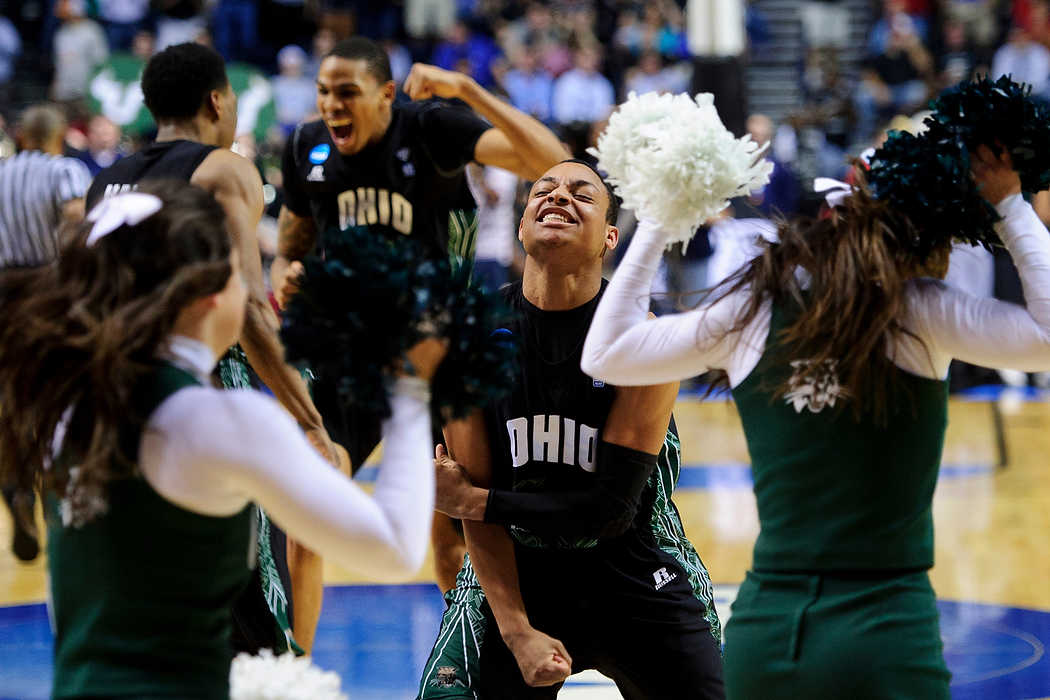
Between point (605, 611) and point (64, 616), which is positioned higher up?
point (64, 616)

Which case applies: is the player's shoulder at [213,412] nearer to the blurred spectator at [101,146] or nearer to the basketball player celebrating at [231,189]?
the basketball player celebrating at [231,189]

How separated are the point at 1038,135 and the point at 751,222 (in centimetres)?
803

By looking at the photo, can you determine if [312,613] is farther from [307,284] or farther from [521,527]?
[307,284]

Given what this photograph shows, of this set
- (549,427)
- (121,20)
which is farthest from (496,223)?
(549,427)

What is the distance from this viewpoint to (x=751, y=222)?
33.8 feet

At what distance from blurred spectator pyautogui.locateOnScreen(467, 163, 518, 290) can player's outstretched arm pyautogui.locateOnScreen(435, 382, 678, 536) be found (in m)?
9.28

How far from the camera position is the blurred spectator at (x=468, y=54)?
1619cm

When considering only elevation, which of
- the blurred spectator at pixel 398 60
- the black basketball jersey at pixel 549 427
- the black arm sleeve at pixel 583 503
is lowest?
the black arm sleeve at pixel 583 503

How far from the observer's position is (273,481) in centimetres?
184

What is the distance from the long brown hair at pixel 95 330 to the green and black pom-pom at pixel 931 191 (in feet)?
3.52

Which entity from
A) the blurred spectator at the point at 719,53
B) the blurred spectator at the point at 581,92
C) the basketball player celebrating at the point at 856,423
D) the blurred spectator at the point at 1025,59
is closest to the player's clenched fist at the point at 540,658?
the basketball player celebrating at the point at 856,423

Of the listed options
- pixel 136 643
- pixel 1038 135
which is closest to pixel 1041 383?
pixel 1038 135

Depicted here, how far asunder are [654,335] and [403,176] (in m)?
2.54

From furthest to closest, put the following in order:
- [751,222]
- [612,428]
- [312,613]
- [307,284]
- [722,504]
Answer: [751,222], [722,504], [312,613], [612,428], [307,284]
